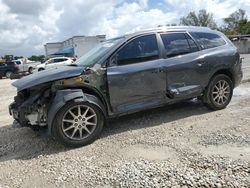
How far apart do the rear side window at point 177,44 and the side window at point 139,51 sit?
25cm

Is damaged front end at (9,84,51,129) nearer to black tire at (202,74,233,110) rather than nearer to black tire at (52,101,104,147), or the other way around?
black tire at (52,101,104,147)

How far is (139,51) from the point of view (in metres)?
5.05

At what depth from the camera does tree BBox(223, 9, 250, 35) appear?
7238 centimetres

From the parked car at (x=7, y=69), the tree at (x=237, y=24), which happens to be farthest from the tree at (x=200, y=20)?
the parked car at (x=7, y=69)

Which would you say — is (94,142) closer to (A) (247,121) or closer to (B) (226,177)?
(B) (226,177)

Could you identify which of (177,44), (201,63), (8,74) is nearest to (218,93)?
(201,63)

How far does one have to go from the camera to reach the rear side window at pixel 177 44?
5305 millimetres

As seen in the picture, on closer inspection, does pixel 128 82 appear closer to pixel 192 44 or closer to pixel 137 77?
pixel 137 77

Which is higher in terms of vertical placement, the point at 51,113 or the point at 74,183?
the point at 51,113

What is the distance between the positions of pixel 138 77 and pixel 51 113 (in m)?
1.59

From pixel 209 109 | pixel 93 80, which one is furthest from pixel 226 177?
pixel 209 109

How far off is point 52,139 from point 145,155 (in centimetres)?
180

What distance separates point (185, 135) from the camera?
450 cm

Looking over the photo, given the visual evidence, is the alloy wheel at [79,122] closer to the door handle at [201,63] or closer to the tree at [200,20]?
the door handle at [201,63]
